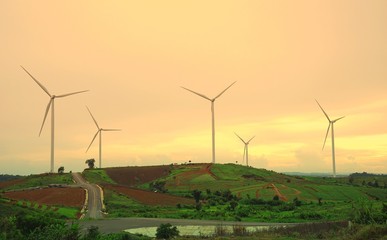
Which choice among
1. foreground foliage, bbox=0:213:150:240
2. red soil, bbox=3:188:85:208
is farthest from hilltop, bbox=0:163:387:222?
foreground foliage, bbox=0:213:150:240

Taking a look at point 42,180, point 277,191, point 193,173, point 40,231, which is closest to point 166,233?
point 40,231

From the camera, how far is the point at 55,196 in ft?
391

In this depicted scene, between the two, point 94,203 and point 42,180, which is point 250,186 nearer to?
point 94,203

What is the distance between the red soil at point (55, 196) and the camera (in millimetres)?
112713

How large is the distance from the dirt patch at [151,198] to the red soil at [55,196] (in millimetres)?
12690

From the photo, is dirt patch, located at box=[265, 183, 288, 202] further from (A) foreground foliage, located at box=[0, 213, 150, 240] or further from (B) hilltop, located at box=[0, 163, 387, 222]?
(A) foreground foliage, located at box=[0, 213, 150, 240]

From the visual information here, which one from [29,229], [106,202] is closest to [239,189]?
[106,202]

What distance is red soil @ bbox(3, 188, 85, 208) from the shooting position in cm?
11271

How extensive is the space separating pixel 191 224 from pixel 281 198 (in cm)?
6403

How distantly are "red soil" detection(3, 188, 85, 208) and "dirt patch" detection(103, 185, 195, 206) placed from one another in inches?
500

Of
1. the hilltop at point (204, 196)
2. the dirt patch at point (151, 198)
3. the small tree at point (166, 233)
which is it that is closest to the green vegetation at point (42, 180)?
the hilltop at point (204, 196)

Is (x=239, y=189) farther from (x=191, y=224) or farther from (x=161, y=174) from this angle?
(x=191, y=224)

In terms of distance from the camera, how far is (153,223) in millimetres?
80750

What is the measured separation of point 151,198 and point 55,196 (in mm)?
26144
